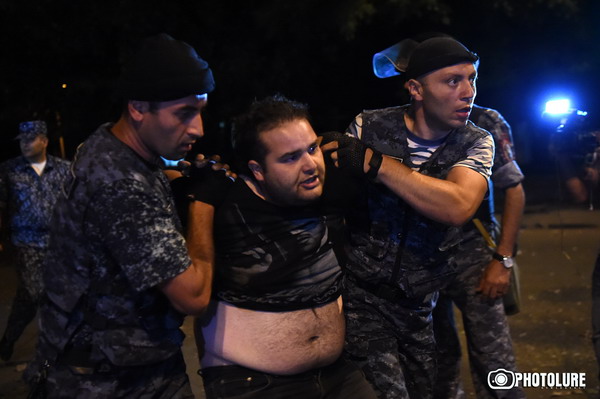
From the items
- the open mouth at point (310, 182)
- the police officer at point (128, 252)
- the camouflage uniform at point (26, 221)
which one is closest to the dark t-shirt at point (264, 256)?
the open mouth at point (310, 182)

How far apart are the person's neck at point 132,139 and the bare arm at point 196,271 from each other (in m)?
0.28

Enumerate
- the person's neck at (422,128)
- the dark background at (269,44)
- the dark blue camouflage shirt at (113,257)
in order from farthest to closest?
Answer: the dark background at (269,44), the person's neck at (422,128), the dark blue camouflage shirt at (113,257)

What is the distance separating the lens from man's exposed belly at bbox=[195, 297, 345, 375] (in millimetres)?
2627

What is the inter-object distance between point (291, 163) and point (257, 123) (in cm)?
22

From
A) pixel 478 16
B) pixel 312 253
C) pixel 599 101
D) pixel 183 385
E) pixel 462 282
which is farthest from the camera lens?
pixel 478 16

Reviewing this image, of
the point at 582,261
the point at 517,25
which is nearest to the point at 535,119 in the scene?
the point at 517,25

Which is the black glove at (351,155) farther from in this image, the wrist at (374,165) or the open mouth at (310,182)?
the open mouth at (310,182)

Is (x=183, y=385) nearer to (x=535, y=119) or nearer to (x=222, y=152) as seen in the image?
(x=222, y=152)

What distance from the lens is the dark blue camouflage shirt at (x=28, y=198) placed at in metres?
6.04

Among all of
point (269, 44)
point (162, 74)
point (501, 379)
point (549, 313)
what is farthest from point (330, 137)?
point (269, 44)

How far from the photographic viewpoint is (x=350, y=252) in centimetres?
319

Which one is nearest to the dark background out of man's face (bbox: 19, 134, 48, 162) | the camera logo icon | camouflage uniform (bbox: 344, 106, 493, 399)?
man's face (bbox: 19, 134, 48, 162)

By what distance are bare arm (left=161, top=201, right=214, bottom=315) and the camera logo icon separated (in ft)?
7.15

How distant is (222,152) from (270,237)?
15.5 m
